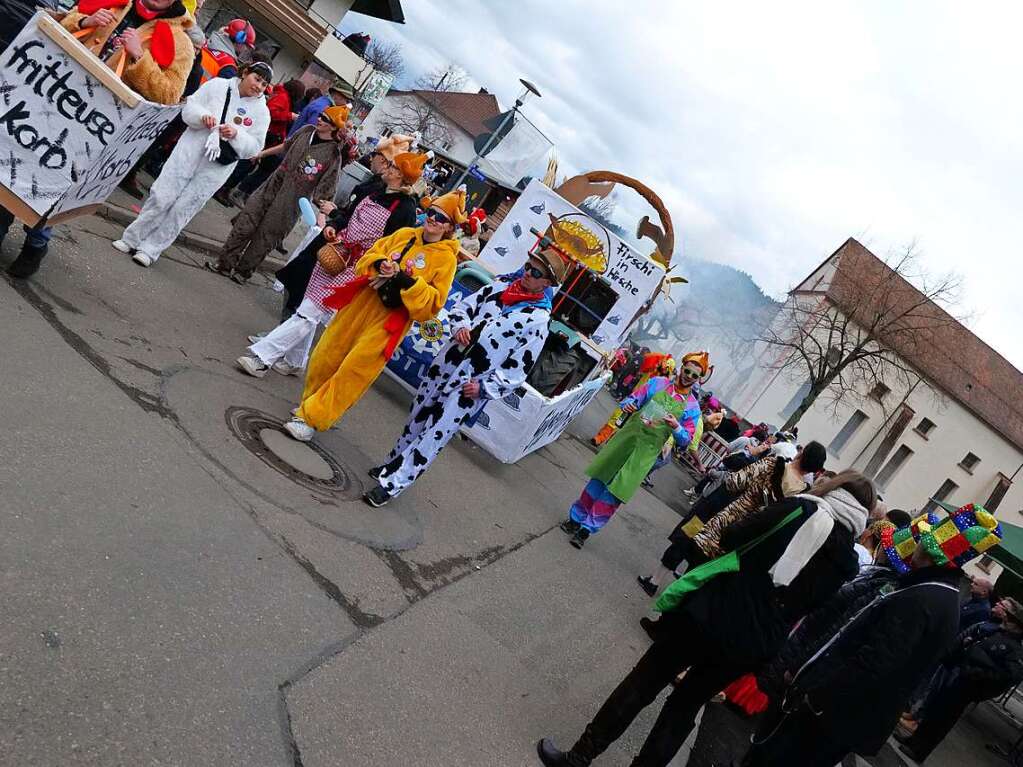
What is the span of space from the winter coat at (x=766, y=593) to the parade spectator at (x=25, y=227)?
4680 mm

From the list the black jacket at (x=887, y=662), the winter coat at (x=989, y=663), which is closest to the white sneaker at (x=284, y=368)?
the black jacket at (x=887, y=662)

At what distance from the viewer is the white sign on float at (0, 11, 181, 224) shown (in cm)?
465

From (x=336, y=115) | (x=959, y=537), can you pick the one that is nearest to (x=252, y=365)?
(x=336, y=115)

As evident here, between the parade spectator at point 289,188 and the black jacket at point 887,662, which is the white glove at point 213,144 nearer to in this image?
the parade spectator at point 289,188

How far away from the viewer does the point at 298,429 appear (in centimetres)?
541

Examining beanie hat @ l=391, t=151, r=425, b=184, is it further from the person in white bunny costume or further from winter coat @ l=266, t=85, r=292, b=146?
A: winter coat @ l=266, t=85, r=292, b=146

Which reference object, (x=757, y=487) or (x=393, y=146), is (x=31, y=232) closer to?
(x=393, y=146)

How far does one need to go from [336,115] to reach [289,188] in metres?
0.88

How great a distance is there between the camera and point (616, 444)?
24.5ft

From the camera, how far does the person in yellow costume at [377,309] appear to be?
520 centimetres

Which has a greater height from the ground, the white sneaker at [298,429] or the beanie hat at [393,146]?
the beanie hat at [393,146]

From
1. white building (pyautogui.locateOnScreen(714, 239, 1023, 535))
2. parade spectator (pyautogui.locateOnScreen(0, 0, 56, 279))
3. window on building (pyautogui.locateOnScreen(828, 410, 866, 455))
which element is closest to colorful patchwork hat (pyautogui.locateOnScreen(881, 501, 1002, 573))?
parade spectator (pyautogui.locateOnScreen(0, 0, 56, 279))

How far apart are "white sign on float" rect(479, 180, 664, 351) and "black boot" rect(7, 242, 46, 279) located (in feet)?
19.1

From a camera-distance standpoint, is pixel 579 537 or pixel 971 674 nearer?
pixel 971 674
